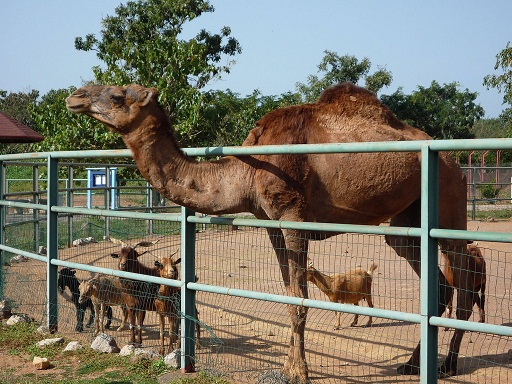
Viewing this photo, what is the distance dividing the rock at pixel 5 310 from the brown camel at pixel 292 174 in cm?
380

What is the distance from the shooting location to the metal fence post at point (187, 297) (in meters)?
5.96

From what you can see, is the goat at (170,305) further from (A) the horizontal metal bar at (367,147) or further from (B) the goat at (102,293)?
(A) the horizontal metal bar at (367,147)

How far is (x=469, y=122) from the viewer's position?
42625 mm

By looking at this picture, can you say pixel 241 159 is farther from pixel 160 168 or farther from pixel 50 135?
pixel 50 135

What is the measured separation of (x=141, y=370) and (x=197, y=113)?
1670cm

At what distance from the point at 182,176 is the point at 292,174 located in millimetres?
905

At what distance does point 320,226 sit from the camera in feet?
15.9

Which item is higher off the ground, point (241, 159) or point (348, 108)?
point (348, 108)

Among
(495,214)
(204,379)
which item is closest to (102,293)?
(204,379)

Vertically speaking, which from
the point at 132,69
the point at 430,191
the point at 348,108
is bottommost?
the point at 430,191

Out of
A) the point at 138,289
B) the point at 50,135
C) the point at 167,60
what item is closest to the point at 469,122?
the point at 167,60

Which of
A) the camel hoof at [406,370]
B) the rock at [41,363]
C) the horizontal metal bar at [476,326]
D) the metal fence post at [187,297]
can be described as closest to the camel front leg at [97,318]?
the rock at [41,363]

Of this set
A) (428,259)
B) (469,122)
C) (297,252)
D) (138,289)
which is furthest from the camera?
(469,122)

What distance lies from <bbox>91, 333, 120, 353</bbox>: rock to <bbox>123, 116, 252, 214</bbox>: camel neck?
1953 mm
